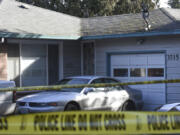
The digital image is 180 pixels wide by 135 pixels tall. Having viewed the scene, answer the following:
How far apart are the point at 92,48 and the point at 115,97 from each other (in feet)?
16.7

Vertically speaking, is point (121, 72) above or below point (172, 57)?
below

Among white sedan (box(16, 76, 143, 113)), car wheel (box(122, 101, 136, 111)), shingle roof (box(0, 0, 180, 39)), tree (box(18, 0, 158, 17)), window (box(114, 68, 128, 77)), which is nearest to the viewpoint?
white sedan (box(16, 76, 143, 113))

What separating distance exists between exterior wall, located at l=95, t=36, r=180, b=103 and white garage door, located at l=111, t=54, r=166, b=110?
0.86ft

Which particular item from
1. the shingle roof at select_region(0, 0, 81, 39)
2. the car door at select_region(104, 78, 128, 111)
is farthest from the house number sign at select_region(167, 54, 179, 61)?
the shingle roof at select_region(0, 0, 81, 39)

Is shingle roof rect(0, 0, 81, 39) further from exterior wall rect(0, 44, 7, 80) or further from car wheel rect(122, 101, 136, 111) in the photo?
car wheel rect(122, 101, 136, 111)

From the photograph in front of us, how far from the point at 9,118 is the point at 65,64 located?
11.2m

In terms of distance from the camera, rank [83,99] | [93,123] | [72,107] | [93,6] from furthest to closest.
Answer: [93,6], [83,99], [72,107], [93,123]

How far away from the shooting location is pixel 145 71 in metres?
14.0

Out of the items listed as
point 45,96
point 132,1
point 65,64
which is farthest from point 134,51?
point 132,1

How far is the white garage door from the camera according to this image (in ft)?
44.0

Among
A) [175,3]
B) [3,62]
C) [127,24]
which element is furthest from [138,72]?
[175,3]

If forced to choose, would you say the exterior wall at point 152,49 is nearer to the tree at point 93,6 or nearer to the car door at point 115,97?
the car door at point 115,97

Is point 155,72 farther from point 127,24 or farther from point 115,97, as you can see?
point 115,97

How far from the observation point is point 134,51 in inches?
559
